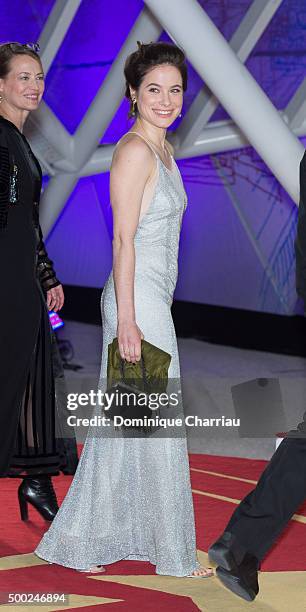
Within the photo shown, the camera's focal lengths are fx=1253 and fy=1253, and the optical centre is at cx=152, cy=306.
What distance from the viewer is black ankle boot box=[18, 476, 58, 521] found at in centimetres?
492

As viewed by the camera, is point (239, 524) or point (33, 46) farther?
point (33, 46)

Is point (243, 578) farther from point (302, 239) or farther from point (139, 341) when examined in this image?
point (302, 239)

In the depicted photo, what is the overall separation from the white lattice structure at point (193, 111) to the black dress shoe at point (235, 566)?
11.8ft

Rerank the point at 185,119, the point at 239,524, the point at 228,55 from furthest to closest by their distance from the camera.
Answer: the point at 185,119, the point at 228,55, the point at 239,524

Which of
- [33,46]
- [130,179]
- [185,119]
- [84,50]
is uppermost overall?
[84,50]

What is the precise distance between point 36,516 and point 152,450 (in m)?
1.13

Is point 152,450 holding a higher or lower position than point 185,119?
lower

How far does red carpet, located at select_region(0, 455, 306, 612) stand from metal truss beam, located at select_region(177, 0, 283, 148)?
15.8 feet

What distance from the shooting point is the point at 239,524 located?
3.68 metres

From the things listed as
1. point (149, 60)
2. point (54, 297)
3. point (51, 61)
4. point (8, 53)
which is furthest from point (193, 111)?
point (149, 60)

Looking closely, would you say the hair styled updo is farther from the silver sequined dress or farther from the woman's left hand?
the woman's left hand

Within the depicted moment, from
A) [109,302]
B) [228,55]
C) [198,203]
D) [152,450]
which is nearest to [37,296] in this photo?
[109,302]

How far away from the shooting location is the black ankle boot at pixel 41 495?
492 centimetres

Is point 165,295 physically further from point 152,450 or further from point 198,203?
point 198,203
